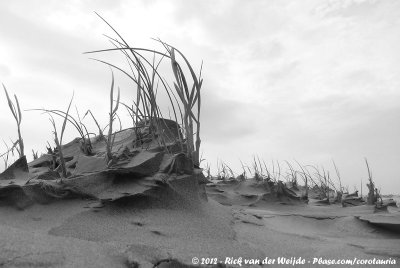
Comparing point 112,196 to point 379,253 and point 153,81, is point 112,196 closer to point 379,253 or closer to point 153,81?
point 153,81

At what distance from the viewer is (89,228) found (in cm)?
112

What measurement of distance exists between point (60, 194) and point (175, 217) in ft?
1.44

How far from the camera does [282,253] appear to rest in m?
1.13

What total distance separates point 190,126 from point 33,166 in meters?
1.21

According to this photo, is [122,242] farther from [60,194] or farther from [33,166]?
[33,166]

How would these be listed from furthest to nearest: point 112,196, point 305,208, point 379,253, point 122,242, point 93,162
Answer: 1. point 305,208
2. point 93,162
3. point 112,196
4. point 379,253
5. point 122,242

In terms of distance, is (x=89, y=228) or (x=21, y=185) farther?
(x=21, y=185)

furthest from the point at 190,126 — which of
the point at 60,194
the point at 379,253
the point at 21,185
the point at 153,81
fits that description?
the point at 379,253

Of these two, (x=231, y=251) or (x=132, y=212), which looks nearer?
(x=231, y=251)

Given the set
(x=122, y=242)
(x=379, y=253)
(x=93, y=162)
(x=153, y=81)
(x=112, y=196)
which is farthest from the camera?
(x=153, y=81)

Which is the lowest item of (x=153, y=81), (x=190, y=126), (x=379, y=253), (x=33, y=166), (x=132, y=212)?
(x=379, y=253)

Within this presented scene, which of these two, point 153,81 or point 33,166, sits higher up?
point 153,81

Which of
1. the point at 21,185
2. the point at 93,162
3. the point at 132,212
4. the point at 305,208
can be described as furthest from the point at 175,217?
the point at 305,208

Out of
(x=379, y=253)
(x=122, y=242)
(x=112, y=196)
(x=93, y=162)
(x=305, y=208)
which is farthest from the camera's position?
(x=305, y=208)
